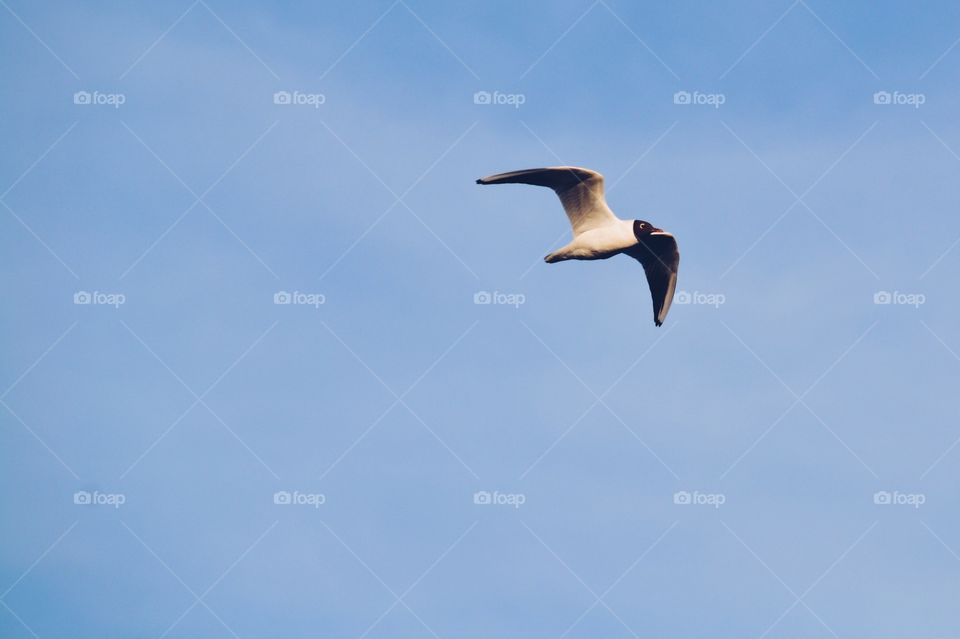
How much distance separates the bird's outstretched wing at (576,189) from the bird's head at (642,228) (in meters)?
0.65

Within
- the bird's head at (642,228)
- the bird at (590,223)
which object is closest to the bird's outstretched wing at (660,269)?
the bird at (590,223)

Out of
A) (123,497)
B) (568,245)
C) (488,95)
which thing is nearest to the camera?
(568,245)

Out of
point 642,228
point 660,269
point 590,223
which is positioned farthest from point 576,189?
point 660,269

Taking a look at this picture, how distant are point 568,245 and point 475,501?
8.76 meters

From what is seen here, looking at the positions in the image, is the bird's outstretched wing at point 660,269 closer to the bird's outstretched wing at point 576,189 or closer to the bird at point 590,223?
the bird at point 590,223

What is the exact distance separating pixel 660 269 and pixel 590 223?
8.03 feet

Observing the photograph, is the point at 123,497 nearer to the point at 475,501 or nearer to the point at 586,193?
the point at 475,501

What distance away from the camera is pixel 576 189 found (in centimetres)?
3747

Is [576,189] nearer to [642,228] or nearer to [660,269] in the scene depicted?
[642,228]

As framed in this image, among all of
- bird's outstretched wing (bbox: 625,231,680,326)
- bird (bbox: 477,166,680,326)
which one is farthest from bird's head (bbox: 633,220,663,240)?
bird's outstretched wing (bbox: 625,231,680,326)

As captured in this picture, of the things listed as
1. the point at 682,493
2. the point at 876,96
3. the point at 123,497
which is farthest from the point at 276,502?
the point at 876,96

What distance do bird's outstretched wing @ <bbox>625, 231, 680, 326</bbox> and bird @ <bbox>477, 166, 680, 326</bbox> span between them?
0.09 ft

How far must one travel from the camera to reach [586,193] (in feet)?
123

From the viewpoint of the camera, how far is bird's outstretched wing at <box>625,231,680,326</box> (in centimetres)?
3816
